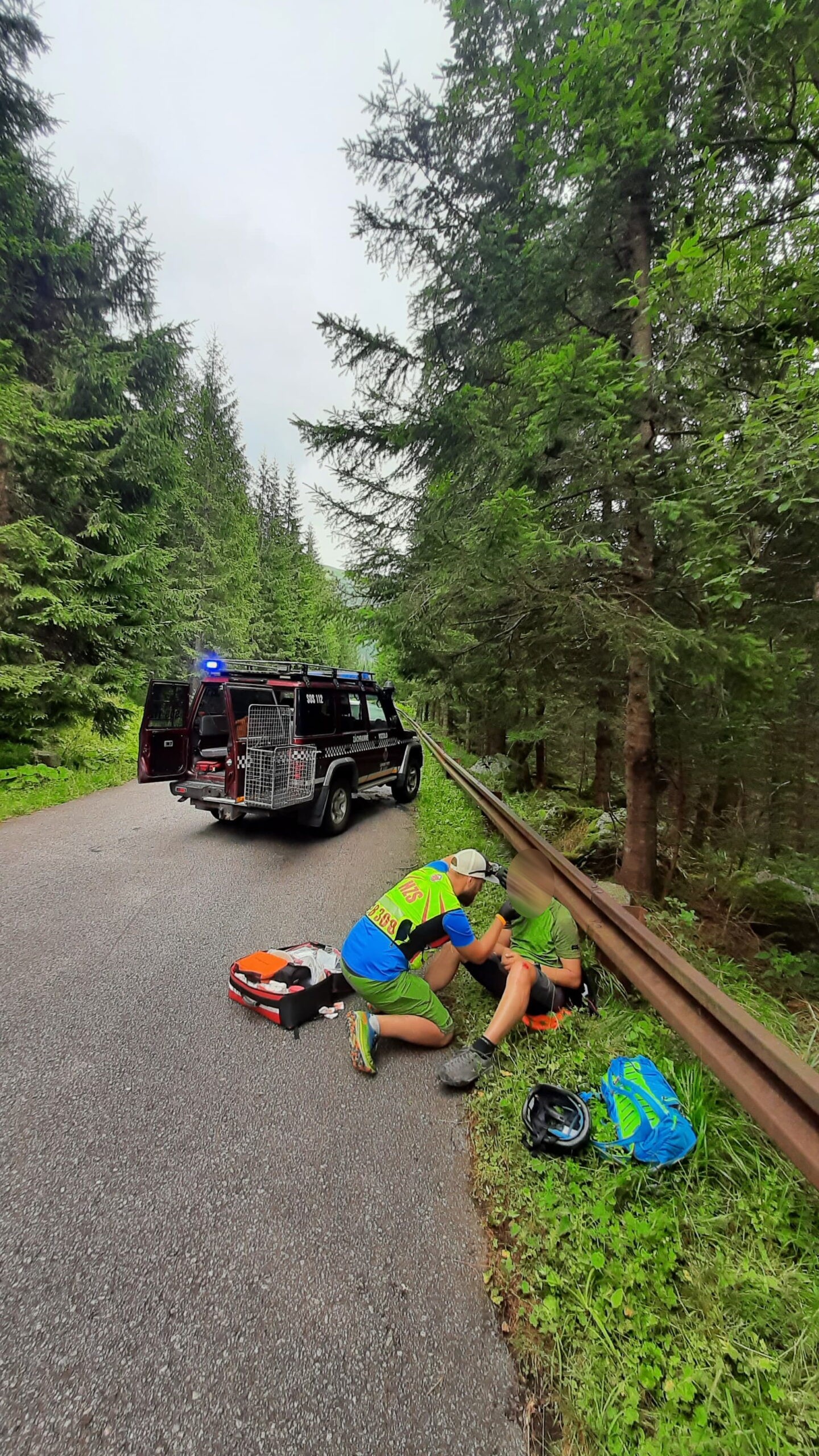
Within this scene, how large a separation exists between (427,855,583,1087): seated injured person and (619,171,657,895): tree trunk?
1919 mm

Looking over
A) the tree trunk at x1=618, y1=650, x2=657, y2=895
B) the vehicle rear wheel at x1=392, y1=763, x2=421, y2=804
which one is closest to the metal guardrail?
the tree trunk at x1=618, y1=650, x2=657, y2=895

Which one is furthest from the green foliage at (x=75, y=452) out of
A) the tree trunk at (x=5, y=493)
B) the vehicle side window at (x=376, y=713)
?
the vehicle side window at (x=376, y=713)

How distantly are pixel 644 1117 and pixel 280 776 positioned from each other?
5254 mm

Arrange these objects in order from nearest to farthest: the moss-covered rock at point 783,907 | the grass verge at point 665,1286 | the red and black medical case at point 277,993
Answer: the grass verge at point 665,1286 → the red and black medical case at point 277,993 → the moss-covered rock at point 783,907

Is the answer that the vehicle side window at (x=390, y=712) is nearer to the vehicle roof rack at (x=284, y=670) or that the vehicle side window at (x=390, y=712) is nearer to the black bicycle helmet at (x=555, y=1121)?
the vehicle roof rack at (x=284, y=670)

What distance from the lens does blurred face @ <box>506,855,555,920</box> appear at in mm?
3301

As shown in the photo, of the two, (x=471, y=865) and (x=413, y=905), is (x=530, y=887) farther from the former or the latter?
(x=413, y=905)

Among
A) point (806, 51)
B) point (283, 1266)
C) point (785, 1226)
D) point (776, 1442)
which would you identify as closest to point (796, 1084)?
point (785, 1226)

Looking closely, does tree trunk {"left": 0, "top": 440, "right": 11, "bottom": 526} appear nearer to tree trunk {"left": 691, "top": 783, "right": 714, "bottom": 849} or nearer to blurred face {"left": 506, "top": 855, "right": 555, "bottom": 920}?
blurred face {"left": 506, "top": 855, "right": 555, "bottom": 920}

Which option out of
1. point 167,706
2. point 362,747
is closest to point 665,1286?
point 362,747

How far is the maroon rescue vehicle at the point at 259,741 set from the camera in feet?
21.1

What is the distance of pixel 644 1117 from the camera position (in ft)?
6.97

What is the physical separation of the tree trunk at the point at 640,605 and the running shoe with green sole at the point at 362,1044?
3.26 metres

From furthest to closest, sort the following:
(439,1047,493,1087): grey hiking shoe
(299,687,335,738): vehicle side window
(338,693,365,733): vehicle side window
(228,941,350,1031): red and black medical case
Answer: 1. (338,693,365,733): vehicle side window
2. (299,687,335,738): vehicle side window
3. (228,941,350,1031): red and black medical case
4. (439,1047,493,1087): grey hiking shoe
